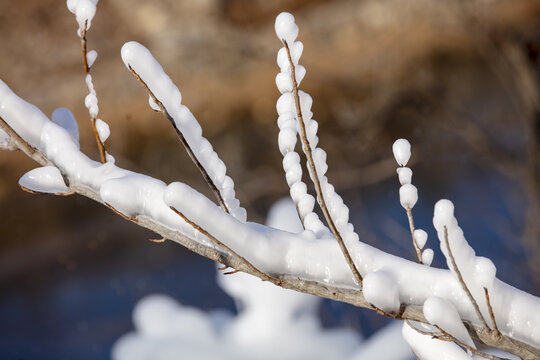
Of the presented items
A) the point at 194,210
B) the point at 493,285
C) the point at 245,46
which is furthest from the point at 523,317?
the point at 245,46

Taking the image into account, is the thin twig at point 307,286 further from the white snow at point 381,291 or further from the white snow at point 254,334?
the white snow at point 254,334

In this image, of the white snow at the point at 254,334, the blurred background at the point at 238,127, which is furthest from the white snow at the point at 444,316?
the blurred background at the point at 238,127

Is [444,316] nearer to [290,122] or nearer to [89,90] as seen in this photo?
[290,122]

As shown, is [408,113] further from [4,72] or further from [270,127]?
[4,72]

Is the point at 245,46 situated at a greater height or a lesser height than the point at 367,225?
greater

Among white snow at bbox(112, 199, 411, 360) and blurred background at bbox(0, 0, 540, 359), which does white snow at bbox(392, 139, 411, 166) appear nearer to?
white snow at bbox(112, 199, 411, 360)

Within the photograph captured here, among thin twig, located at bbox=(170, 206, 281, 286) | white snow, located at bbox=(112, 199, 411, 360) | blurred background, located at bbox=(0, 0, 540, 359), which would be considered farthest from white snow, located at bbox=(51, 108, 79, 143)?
blurred background, located at bbox=(0, 0, 540, 359)
